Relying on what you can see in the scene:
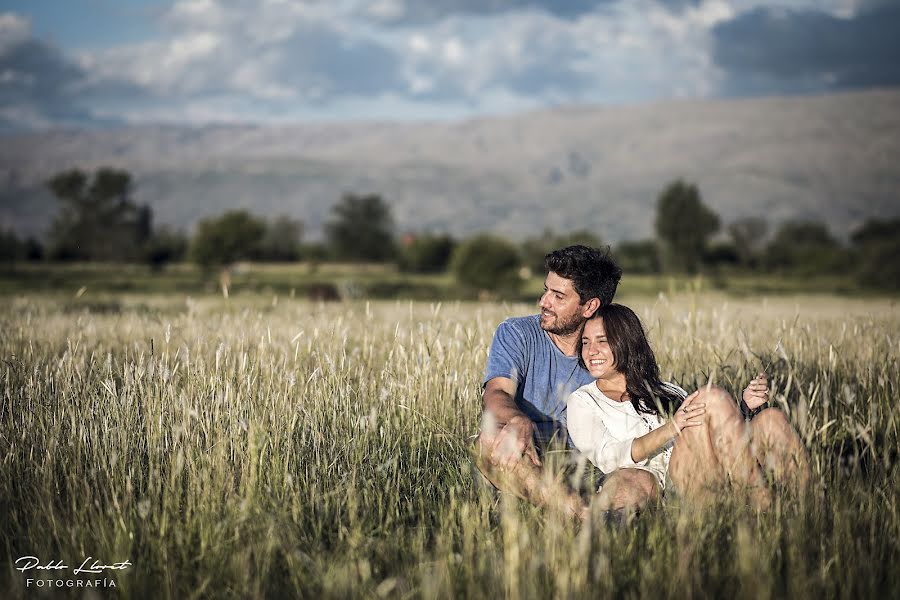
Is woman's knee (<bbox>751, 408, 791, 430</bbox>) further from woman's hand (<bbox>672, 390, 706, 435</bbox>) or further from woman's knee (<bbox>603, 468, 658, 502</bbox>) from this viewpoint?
woman's knee (<bbox>603, 468, 658, 502</bbox>)

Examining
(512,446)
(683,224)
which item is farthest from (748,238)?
(512,446)

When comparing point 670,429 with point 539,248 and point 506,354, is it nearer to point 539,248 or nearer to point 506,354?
point 506,354

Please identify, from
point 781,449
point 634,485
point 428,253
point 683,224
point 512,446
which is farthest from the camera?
point 683,224

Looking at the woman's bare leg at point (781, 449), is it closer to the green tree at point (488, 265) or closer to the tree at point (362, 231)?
the green tree at point (488, 265)

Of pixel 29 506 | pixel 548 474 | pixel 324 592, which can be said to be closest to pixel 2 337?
pixel 29 506

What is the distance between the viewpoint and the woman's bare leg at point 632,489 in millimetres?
3547

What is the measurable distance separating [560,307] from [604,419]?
0.74 metres

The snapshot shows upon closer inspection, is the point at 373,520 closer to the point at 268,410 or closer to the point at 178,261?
the point at 268,410

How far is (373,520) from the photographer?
129 inches

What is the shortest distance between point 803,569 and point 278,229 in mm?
153612

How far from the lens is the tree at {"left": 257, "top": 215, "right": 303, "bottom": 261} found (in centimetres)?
10131

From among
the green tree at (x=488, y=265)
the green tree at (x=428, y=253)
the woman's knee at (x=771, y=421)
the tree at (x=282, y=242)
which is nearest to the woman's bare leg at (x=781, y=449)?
the woman's knee at (x=771, y=421)

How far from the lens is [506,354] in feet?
13.8

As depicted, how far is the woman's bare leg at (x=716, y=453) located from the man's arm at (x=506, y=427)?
74 centimetres
